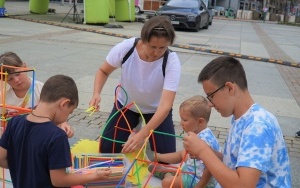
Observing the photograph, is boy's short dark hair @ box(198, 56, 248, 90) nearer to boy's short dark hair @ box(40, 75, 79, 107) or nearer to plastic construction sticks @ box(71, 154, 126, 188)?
boy's short dark hair @ box(40, 75, 79, 107)

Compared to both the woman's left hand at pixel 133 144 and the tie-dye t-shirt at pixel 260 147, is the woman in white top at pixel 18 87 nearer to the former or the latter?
the woman's left hand at pixel 133 144

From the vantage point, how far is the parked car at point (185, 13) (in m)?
16.9

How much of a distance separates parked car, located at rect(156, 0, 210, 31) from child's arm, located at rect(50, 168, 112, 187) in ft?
49.9

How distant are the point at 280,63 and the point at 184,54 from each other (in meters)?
2.49

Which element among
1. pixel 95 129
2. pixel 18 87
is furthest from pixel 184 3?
pixel 18 87

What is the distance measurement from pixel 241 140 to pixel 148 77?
60.3 inches

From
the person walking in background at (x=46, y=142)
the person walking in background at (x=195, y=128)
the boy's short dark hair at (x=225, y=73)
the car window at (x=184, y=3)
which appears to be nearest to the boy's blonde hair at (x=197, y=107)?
the person walking in background at (x=195, y=128)

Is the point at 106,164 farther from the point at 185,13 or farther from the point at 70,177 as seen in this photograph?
the point at 185,13

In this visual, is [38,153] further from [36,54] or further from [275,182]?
[36,54]

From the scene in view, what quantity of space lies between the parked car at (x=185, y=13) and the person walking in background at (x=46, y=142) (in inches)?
600

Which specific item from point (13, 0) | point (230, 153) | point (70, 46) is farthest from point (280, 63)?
point (13, 0)

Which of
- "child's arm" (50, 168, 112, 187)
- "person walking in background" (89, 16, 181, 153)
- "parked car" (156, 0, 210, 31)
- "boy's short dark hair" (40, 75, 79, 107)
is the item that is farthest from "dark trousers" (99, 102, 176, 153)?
"parked car" (156, 0, 210, 31)

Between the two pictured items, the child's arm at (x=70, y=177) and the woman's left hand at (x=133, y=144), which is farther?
the woman's left hand at (x=133, y=144)

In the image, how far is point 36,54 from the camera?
873 cm
